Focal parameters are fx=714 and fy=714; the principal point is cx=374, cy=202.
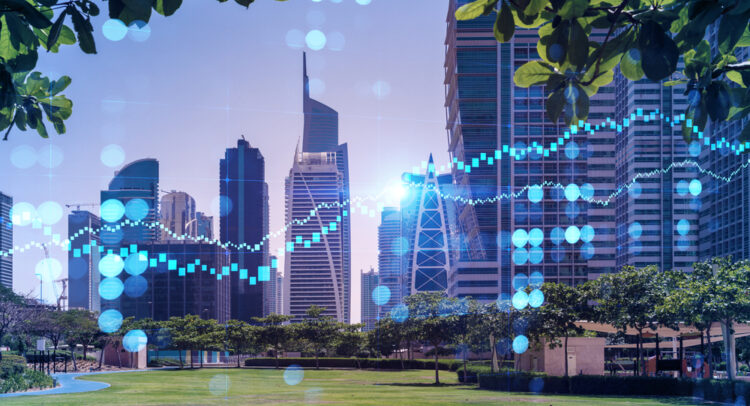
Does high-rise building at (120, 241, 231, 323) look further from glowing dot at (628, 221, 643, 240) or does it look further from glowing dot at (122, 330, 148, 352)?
glowing dot at (628, 221, 643, 240)

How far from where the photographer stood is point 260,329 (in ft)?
216

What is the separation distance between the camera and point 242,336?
215 ft

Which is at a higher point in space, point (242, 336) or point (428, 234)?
point (428, 234)

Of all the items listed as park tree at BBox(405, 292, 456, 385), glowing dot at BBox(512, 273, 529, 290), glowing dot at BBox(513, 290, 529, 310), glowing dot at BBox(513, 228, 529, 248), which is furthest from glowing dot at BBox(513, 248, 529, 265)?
glowing dot at BBox(513, 290, 529, 310)

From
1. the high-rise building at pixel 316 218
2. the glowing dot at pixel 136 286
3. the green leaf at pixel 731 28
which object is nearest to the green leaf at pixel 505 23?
the green leaf at pixel 731 28

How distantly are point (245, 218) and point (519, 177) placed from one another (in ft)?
260

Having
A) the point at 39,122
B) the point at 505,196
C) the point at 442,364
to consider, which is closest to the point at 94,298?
the point at 505,196

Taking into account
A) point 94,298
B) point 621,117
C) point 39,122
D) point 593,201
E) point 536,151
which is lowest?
point 94,298

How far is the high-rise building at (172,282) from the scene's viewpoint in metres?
132

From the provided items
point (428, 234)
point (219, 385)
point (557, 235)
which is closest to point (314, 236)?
point (428, 234)

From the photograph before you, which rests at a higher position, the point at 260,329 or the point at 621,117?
the point at 621,117

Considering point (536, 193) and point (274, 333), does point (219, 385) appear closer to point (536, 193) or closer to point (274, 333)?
point (274, 333)

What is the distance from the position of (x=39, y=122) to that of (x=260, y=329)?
63516 mm

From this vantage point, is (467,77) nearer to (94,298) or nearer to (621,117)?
(621,117)
